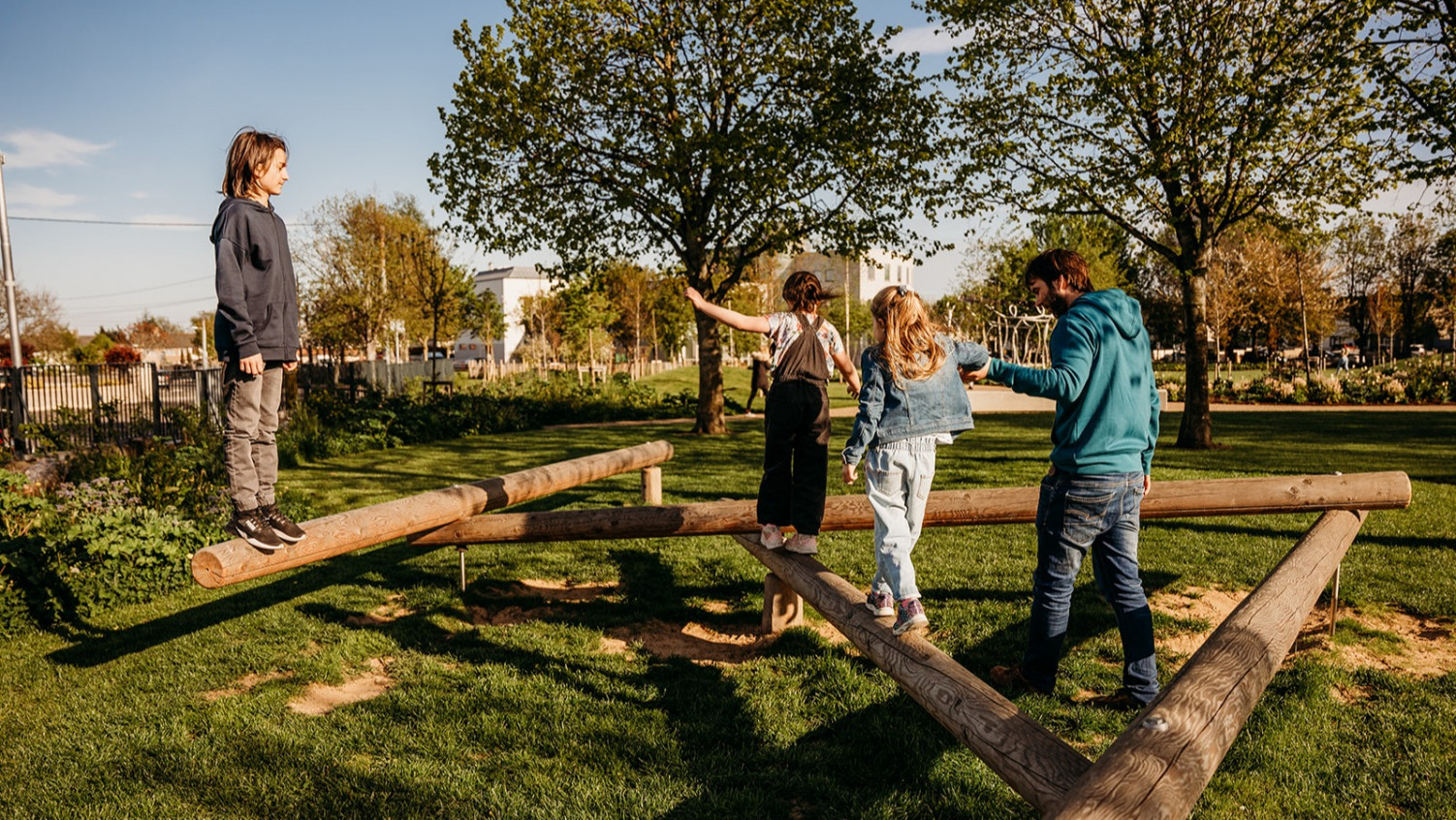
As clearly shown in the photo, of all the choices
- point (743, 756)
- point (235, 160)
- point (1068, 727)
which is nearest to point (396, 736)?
point (743, 756)

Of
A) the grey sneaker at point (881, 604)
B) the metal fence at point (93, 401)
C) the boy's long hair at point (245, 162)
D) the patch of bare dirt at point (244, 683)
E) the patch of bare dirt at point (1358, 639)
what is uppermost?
the boy's long hair at point (245, 162)

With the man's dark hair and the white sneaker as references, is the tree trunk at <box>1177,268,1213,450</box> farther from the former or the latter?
the man's dark hair

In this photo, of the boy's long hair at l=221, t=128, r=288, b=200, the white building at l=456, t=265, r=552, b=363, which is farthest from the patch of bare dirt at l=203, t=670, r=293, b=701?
the white building at l=456, t=265, r=552, b=363

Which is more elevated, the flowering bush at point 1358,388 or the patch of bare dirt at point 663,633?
the flowering bush at point 1358,388

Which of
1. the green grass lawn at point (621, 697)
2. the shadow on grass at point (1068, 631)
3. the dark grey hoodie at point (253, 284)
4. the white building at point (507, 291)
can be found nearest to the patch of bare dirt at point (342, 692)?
the green grass lawn at point (621, 697)

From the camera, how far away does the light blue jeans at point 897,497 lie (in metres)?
4.29

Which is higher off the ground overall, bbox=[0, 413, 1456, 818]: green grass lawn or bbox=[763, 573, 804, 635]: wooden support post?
bbox=[763, 573, 804, 635]: wooden support post

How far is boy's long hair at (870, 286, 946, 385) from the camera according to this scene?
424cm

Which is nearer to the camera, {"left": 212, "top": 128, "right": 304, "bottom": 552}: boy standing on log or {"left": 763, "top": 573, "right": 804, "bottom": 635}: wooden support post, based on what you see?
{"left": 212, "top": 128, "right": 304, "bottom": 552}: boy standing on log

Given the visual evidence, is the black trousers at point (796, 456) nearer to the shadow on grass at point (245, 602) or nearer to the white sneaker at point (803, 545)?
the white sneaker at point (803, 545)

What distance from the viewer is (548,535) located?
235 inches

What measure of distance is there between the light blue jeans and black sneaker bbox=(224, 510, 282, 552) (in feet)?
9.59

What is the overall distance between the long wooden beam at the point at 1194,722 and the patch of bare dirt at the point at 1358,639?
142 cm

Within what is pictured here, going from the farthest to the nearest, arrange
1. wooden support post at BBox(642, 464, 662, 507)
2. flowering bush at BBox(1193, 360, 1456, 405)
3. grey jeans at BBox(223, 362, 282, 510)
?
flowering bush at BBox(1193, 360, 1456, 405), wooden support post at BBox(642, 464, 662, 507), grey jeans at BBox(223, 362, 282, 510)
